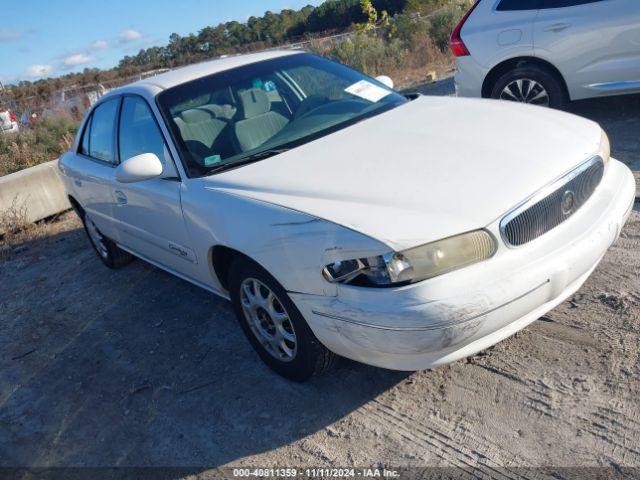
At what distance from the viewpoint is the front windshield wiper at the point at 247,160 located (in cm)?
331

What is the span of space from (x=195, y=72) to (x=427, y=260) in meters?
2.42

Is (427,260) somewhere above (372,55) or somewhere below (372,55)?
below

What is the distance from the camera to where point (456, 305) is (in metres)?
2.32

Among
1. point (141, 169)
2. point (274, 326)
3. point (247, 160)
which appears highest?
point (141, 169)

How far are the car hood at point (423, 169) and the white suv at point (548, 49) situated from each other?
8.63ft

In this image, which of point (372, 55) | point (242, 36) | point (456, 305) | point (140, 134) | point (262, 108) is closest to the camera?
point (456, 305)

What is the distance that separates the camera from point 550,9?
5840 mm

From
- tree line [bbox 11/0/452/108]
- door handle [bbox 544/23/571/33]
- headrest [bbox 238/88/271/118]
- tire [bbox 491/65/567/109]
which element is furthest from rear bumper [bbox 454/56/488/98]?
tree line [bbox 11/0/452/108]

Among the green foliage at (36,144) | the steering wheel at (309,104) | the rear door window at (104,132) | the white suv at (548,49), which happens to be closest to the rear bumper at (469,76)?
the white suv at (548,49)

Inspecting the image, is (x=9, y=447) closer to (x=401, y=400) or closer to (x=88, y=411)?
(x=88, y=411)

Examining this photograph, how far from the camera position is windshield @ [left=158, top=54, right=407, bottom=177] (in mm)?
3457

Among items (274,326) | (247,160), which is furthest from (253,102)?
(274,326)

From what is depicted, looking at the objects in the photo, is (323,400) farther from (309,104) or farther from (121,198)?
(121,198)

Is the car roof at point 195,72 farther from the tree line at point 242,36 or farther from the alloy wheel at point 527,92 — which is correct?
the tree line at point 242,36
